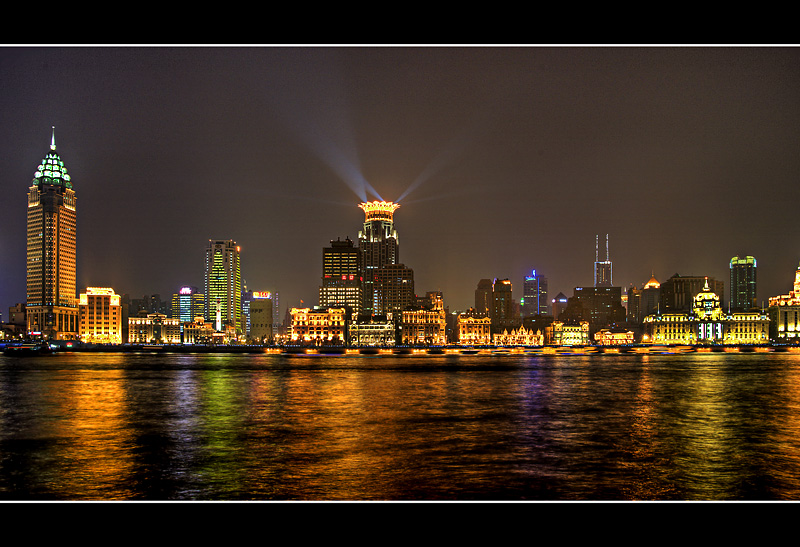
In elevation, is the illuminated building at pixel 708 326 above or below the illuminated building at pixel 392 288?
below

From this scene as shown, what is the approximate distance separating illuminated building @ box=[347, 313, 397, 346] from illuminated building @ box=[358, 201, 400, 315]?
109 feet

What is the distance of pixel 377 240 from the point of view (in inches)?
7318

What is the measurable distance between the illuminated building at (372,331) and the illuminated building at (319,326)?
228cm

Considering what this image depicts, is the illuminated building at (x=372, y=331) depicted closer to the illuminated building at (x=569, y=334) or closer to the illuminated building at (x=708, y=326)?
the illuminated building at (x=569, y=334)

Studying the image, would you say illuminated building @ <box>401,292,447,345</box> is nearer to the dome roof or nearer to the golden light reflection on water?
the dome roof

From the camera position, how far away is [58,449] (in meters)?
16.3

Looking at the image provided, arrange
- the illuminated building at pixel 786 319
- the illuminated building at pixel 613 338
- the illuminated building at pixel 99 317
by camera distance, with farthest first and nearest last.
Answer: the illuminated building at pixel 613 338 < the illuminated building at pixel 99 317 < the illuminated building at pixel 786 319

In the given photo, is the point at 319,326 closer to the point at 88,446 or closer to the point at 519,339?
the point at 519,339

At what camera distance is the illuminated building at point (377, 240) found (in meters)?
181

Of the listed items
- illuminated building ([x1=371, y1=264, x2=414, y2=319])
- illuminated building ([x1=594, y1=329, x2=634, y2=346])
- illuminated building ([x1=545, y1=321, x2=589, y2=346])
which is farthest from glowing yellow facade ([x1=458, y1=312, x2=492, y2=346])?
illuminated building ([x1=594, y1=329, x2=634, y2=346])

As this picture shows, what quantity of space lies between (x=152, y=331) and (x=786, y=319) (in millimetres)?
139525

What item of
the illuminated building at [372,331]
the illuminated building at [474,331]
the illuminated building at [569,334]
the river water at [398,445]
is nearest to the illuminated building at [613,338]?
the illuminated building at [569,334]

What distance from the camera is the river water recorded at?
12086 mm
